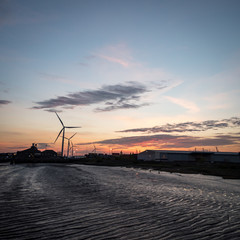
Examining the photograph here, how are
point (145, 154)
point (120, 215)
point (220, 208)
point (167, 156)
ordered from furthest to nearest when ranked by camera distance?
point (145, 154), point (167, 156), point (220, 208), point (120, 215)

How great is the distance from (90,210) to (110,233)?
353 centimetres

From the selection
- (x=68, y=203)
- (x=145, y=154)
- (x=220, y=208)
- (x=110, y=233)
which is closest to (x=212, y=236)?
(x=110, y=233)

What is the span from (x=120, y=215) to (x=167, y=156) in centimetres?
13612

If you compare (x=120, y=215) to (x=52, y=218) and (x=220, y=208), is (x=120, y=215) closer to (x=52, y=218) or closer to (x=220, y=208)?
(x=52, y=218)

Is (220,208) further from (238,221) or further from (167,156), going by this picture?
(167,156)

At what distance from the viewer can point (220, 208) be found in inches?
449

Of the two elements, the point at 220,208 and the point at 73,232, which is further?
the point at 220,208

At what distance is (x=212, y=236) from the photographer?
678 cm

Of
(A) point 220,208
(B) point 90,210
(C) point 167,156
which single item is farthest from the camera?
(C) point 167,156

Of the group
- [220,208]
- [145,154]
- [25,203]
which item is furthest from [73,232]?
[145,154]

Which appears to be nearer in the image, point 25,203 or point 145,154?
point 25,203

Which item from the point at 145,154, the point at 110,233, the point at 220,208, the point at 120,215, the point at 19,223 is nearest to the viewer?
the point at 110,233

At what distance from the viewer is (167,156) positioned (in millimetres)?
140125

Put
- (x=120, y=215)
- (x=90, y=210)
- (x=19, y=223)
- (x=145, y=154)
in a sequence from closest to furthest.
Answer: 1. (x=19, y=223)
2. (x=120, y=215)
3. (x=90, y=210)
4. (x=145, y=154)
